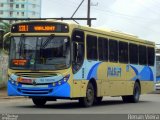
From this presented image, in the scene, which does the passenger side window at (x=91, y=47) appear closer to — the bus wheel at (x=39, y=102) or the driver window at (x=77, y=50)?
the driver window at (x=77, y=50)

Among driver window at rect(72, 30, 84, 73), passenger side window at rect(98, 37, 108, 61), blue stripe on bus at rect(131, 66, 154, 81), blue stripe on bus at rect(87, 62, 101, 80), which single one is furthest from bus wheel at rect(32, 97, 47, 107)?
blue stripe on bus at rect(131, 66, 154, 81)

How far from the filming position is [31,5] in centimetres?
17638

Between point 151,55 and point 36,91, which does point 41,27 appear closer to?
point 36,91

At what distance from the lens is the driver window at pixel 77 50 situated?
2147cm

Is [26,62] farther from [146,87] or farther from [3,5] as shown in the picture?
[3,5]

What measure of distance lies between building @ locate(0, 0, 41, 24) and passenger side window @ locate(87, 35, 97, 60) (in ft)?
489

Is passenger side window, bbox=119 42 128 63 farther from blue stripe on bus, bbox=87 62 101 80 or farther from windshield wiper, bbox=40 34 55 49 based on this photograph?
windshield wiper, bbox=40 34 55 49

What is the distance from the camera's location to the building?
17338 centimetres

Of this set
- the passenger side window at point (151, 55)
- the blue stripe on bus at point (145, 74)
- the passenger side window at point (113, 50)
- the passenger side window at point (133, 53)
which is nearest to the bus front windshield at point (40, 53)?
the passenger side window at point (113, 50)

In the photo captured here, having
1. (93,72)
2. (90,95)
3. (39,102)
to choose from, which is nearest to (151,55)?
(93,72)

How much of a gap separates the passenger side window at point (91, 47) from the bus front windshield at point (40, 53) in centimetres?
162

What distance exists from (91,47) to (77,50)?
135 centimetres

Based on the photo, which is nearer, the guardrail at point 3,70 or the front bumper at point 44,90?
the front bumper at point 44,90

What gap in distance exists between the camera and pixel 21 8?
17775cm
